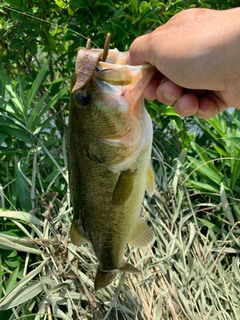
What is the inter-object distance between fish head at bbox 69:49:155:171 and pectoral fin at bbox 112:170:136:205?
32mm

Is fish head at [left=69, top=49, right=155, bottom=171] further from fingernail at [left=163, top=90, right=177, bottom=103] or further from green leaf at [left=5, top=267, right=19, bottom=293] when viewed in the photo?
green leaf at [left=5, top=267, right=19, bottom=293]

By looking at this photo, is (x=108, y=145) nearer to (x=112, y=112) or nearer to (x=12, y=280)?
(x=112, y=112)

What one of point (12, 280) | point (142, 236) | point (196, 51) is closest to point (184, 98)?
Answer: point (196, 51)

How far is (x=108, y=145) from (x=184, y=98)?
0.48 meters

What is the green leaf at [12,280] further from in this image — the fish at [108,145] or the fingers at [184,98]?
the fingers at [184,98]

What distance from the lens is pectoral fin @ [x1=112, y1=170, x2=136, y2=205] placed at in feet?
5.24

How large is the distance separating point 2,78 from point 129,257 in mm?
1619

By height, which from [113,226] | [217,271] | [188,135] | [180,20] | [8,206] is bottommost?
[217,271]

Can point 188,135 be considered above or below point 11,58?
below

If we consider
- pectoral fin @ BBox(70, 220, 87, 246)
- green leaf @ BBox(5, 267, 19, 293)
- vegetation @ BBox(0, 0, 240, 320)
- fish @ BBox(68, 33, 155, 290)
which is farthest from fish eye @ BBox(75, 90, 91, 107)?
green leaf @ BBox(5, 267, 19, 293)

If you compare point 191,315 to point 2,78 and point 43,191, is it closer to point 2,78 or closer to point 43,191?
point 43,191

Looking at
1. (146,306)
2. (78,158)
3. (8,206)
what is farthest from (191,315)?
(8,206)

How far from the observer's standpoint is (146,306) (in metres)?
2.38

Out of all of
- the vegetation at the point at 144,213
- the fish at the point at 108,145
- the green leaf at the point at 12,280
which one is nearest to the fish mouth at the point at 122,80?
the fish at the point at 108,145
